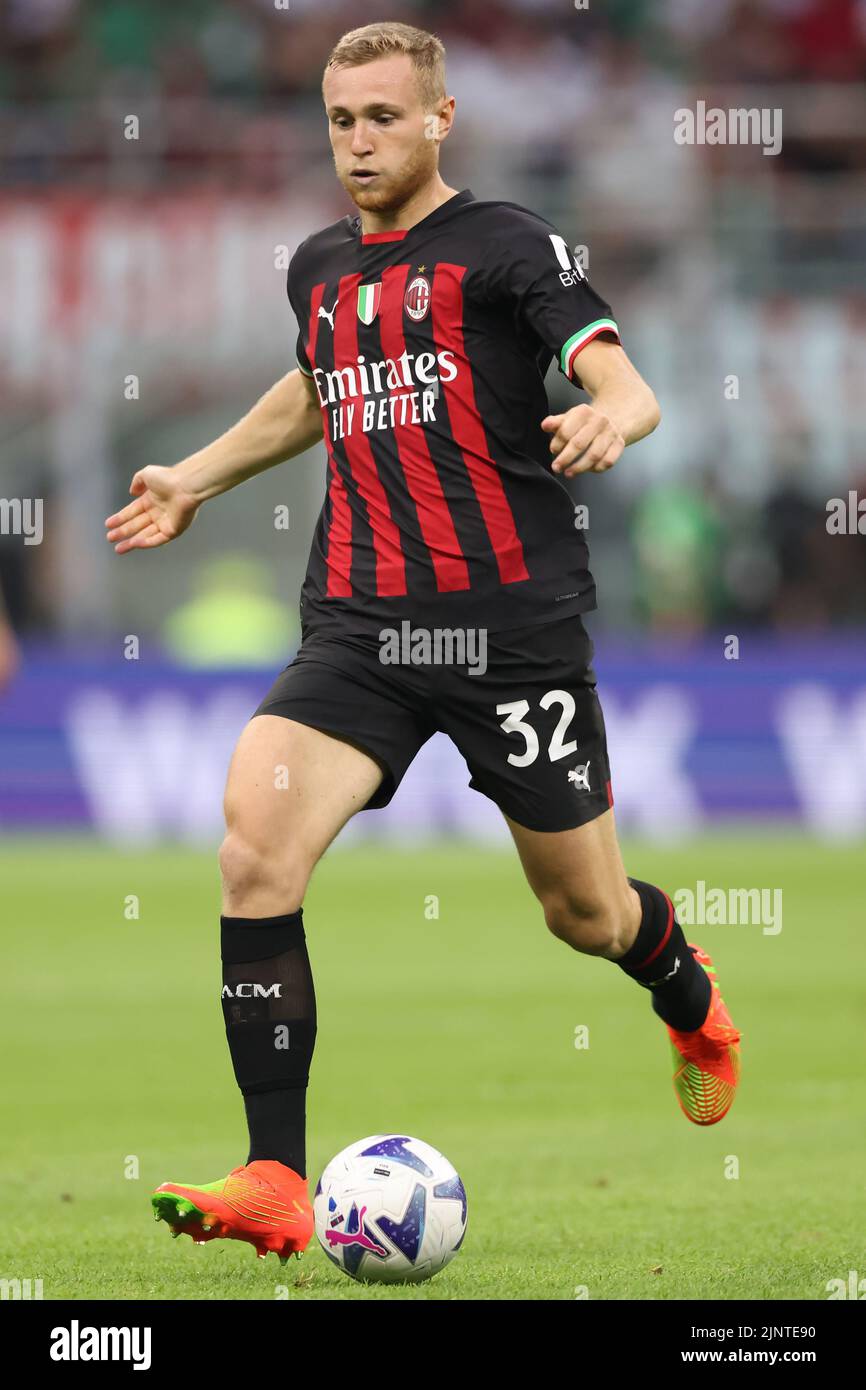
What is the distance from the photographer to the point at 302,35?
1930 cm

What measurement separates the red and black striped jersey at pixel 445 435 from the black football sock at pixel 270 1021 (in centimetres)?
78

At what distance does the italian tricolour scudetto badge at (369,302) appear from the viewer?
5214 mm

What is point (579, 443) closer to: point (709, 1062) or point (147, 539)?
point (147, 539)

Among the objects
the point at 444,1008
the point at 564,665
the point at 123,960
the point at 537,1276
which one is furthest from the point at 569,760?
the point at 123,960

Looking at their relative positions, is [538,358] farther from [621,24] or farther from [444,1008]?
[621,24]

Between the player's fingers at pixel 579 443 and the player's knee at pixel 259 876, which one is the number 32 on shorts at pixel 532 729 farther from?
the player's fingers at pixel 579 443

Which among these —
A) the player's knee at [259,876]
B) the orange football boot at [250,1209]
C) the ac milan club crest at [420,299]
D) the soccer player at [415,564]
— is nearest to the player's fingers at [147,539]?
the soccer player at [415,564]

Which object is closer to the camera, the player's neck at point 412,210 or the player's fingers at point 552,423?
the player's fingers at point 552,423

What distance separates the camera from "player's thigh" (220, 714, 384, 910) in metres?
4.82

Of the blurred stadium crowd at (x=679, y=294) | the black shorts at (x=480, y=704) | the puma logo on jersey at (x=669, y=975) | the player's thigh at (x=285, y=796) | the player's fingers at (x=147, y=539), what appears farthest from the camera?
the blurred stadium crowd at (x=679, y=294)

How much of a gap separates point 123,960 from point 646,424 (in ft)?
21.8

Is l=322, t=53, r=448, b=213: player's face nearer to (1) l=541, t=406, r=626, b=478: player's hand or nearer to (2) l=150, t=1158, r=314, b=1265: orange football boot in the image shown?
(1) l=541, t=406, r=626, b=478: player's hand

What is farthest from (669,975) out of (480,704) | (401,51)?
(401,51)

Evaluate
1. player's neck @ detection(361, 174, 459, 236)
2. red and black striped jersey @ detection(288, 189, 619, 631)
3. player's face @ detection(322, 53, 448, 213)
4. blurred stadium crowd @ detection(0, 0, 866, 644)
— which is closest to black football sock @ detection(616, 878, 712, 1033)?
red and black striped jersey @ detection(288, 189, 619, 631)
